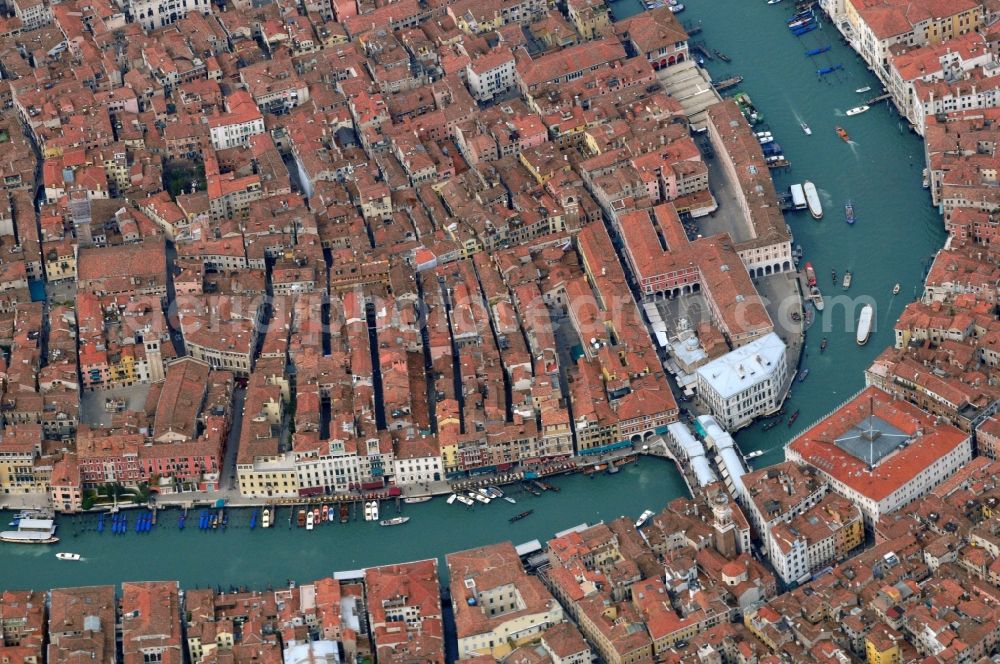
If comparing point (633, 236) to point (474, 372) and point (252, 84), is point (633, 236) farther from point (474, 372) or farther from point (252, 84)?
point (252, 84)

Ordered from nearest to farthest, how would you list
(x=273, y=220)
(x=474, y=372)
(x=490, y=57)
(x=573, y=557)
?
(x=573, y=557) < (x=474, y=372) < (x=273, y=220) < (x=490, y=57)

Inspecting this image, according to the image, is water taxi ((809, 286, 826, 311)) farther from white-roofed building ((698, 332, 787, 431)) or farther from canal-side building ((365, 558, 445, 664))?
canal-side building ((365, 558, 445, 664))

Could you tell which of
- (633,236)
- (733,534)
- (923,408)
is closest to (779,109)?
(633,236)

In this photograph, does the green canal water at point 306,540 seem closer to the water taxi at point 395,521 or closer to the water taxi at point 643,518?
the water taxi at point 395,521

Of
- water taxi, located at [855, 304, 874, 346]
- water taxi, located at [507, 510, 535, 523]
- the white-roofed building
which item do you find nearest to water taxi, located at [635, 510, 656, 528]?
water taxi, located at [507, 510, 535, 523]

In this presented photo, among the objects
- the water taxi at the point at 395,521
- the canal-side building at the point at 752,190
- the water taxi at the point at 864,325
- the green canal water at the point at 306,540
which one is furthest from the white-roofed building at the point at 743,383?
the water taxi at the point at 395,521
